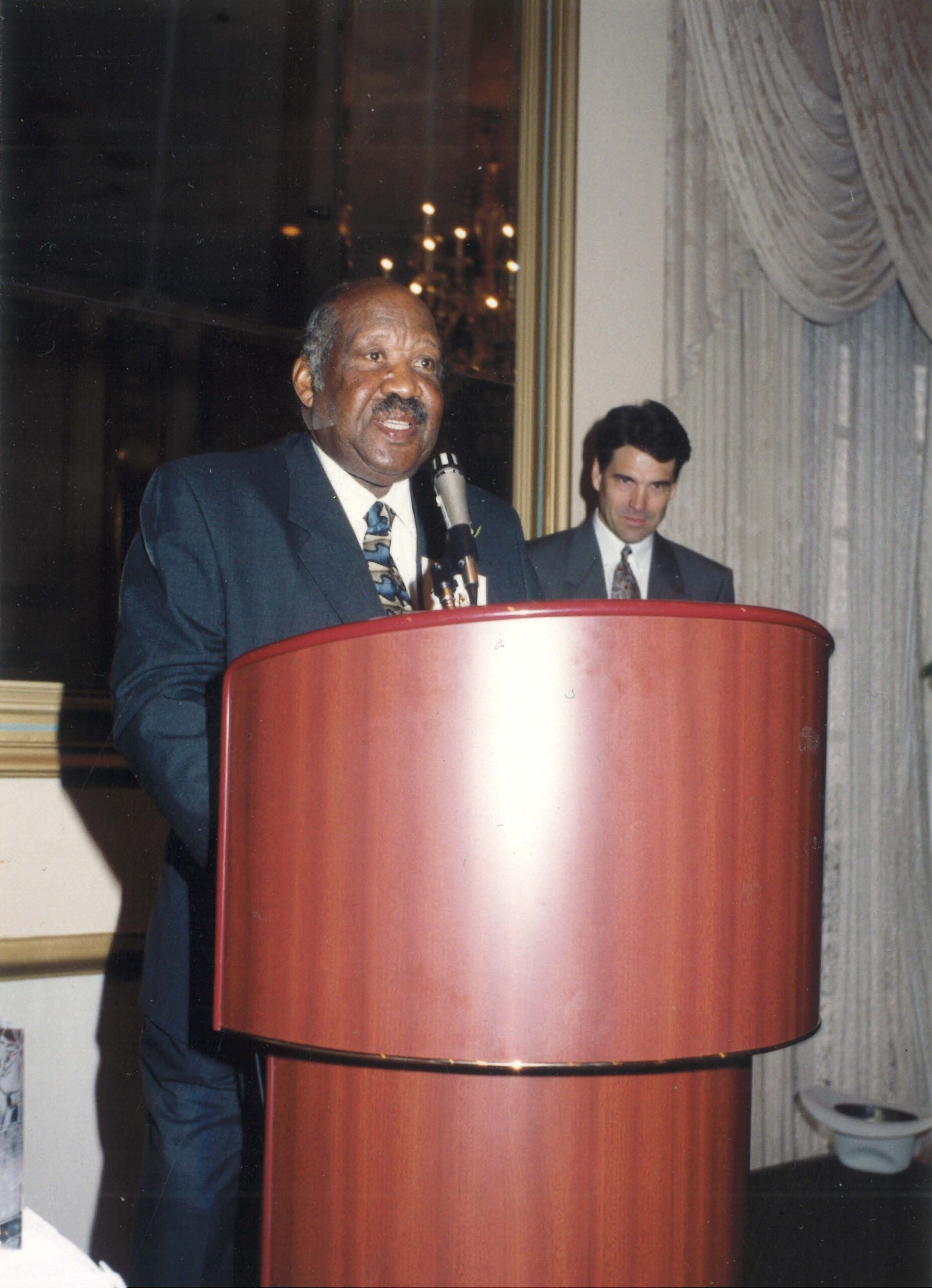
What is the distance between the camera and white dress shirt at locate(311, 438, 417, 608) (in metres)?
1.60

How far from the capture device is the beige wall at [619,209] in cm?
299

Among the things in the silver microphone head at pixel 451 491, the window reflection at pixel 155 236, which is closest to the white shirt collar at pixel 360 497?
the silver microphone head at pixel 451 491

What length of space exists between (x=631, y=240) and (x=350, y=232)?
0.93 meters

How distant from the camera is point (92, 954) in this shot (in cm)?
221

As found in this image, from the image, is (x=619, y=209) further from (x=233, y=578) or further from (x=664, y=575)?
(x=233, y=578)

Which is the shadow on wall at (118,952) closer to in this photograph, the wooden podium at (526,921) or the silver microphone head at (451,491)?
the silver microphone head at (451,491)

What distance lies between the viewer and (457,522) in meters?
1.16

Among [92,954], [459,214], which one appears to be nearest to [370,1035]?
[92,954]

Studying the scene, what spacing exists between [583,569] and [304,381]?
1.18 m

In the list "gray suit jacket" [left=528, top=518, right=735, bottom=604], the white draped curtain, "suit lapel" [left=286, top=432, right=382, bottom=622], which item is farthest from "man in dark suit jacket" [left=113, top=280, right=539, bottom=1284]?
the white draped curtain

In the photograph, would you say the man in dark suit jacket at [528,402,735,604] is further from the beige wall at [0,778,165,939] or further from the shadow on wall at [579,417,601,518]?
the beige wall at [0,778,165,939]

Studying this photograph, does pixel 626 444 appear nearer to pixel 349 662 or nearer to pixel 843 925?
pixel 843 925

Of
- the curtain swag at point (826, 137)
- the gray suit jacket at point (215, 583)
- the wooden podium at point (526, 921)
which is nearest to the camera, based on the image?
the wooden podium at point (526, 921)

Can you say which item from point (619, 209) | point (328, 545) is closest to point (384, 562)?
A: point (328, 545)
